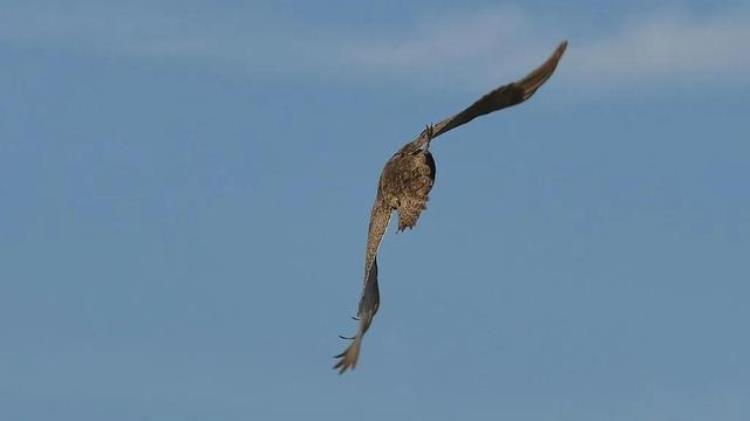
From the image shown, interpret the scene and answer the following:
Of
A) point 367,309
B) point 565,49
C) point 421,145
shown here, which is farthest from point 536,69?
point 367,309

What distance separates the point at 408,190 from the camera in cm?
3141

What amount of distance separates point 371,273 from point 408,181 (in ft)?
5.35

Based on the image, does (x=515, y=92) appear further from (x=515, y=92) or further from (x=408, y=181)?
(x=408, y=181)

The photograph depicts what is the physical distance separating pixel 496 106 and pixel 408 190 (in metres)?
2.15

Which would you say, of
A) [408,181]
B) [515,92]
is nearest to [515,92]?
[515,92]

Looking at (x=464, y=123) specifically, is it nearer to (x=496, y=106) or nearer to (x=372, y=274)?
(x=496, y=106)

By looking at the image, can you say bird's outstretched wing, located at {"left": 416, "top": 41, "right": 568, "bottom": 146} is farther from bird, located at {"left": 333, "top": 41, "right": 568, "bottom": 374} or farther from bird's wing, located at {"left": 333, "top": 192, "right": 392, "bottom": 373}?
bird's wing, located at {"left": 333, "top": 192, "right": 392, "bottom": 373}

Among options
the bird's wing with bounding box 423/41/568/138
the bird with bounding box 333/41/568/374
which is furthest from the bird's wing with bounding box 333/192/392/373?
the bird's wing with bounding box 423/41/568/138

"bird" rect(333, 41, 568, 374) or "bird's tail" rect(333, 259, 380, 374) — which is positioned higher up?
"bird" rect(333, 41, 568, 374)

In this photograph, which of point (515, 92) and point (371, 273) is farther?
point (371, 273)

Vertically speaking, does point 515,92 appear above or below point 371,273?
above

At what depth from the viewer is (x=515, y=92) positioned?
98.7 feet

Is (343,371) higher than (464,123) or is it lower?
lower

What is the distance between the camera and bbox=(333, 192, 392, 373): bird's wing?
31.0 metres
